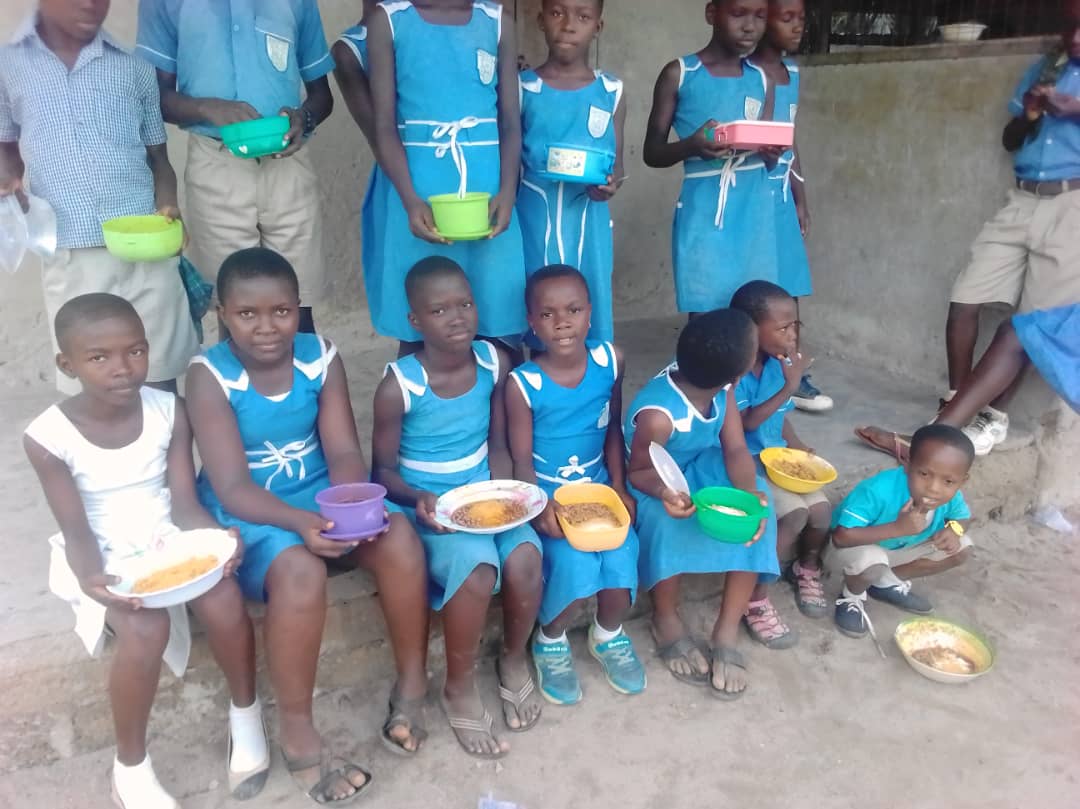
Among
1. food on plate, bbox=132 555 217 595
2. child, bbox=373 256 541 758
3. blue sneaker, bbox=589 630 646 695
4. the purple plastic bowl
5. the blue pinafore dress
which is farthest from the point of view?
blue sneaker, bbox=589 630 646 695

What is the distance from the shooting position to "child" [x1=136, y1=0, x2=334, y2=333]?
2377mm

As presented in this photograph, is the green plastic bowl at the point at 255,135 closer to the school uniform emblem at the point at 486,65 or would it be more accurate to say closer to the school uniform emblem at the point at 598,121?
the school uniform emblem at the point at 486,65

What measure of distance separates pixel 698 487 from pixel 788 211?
1.30 metres

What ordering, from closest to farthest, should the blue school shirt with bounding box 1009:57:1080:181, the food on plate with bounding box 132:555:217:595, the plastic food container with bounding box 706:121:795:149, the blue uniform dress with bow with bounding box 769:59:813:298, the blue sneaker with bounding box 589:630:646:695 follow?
the food on plate with bounding box 132:555:217:595, the blue sneaker with bounding box 589:630:646:695, the plastic food container with bounding box 706:121:795:149, the blue school shirt with bounding box 1009:57:1080:181, the blue uniform dress with bow with bounding box 769:59:813:298

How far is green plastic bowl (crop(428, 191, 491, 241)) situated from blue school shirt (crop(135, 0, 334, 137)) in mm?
591

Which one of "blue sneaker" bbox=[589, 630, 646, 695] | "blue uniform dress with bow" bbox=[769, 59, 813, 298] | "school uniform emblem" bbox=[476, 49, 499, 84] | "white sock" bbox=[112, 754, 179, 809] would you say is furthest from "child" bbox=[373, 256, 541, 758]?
"blue uniform dress with bow" bbox=[769, 59, 813, 298]

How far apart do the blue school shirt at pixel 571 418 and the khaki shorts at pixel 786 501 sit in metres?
0.55

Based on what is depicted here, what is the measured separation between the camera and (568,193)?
2674 millimetres

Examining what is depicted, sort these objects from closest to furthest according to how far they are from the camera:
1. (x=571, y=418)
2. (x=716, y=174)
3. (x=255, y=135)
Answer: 1. (x=255, y=135)
2. (x=571, y=418)
3. (x=716, y=174)

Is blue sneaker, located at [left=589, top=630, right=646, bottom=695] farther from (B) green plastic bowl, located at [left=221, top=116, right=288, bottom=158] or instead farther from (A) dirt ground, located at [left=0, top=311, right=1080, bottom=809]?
(B) green plastic bowl, located at [left=221, top=116, right=288, bottom=158]

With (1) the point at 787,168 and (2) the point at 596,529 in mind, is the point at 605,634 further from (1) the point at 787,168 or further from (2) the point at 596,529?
(1) the point at 787,168

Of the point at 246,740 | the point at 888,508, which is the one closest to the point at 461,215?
the point at 246,740

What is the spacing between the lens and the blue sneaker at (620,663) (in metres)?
2.37

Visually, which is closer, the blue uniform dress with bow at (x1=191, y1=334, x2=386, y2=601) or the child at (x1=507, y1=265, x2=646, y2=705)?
the blue uniform dress with bow at (x1=191, y1=334, x2=386, y2=601)
